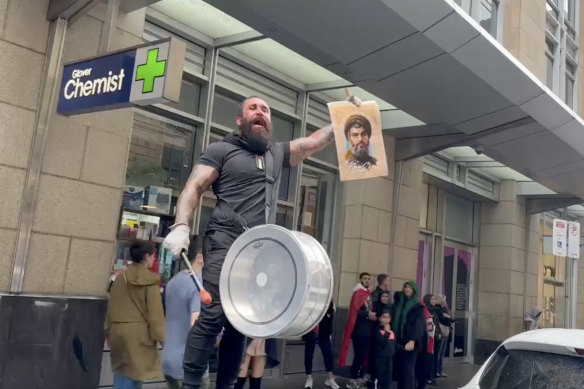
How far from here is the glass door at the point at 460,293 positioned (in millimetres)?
14859

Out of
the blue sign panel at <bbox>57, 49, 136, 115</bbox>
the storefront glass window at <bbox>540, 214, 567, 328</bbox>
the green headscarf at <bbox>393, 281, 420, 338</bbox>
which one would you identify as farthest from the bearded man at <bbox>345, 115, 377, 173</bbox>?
the storefront glass window at <bbox>540, 214, 567, 328</bbox>

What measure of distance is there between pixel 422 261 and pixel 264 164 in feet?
37.8

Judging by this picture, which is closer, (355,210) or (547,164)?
(355,210)

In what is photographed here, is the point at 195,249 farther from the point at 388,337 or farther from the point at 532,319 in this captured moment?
the point at 532,319

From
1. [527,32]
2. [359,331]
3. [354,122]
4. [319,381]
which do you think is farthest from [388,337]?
[527,32]

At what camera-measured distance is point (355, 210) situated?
10.7 metres

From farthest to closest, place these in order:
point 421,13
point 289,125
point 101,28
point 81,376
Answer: point 289,125, point 421,13, point 101,28, point 81,376

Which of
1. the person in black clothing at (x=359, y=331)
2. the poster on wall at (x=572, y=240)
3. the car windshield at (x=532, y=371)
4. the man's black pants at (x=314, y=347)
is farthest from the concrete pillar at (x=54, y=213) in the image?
the poster on wall at (x=572, y=240)

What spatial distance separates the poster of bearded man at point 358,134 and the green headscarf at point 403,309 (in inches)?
227

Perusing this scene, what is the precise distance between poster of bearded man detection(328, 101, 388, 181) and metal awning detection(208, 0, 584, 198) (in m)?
3.61

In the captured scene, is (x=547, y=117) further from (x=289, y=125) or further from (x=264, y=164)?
(x=264, y=164)

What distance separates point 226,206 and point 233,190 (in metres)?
0.09

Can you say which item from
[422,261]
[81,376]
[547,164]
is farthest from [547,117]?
[81,376]

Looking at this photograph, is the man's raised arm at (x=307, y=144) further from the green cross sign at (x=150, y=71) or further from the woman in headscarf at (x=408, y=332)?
the woman in headscarf at (x=408, y=332)
